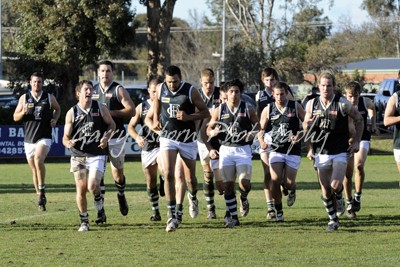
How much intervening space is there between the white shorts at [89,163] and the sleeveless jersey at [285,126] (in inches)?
102

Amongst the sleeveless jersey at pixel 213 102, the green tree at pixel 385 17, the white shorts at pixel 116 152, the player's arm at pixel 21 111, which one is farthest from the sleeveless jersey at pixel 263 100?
the green tree at pixel 385 17

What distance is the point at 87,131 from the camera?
45.9ft

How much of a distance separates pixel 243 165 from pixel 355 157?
2.93 meters

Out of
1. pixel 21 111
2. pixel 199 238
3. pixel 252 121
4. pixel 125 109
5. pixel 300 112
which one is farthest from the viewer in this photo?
pixel 21 111

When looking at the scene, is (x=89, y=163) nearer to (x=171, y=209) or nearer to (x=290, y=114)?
(x=171, y=209)

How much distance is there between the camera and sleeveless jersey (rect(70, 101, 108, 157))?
45.8ft

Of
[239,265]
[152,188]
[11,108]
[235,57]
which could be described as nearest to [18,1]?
[11,108]

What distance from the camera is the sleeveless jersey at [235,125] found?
14.3 metres

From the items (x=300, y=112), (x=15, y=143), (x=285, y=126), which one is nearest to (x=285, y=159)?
(x=285, y=126)

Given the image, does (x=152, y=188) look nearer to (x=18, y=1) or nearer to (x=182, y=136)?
(x=182, y=136)

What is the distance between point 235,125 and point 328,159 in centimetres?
147

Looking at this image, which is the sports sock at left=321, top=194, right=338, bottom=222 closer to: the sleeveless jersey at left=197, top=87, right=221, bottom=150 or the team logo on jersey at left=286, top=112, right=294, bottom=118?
the team logo on jersey at left=286, top=112, right=294, bottom=118

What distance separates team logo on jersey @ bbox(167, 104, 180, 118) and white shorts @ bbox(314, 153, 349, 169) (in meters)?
2.05

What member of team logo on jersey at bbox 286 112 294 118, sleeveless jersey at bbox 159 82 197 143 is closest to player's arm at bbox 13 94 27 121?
sleeveless jersey at bbox 159 82 197 143
